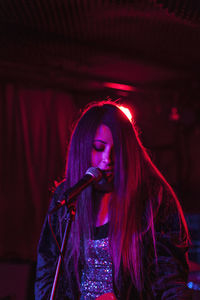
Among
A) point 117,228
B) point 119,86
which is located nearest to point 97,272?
point 117,228

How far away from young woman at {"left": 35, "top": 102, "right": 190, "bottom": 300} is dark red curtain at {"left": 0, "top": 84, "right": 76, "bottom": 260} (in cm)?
171

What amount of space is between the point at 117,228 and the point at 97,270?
9.0 inches

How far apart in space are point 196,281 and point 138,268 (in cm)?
93

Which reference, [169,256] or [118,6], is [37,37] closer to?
[118,6]

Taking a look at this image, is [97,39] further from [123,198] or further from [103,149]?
[123,198]

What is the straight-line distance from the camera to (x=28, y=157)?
3398 mm

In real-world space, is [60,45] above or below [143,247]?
above

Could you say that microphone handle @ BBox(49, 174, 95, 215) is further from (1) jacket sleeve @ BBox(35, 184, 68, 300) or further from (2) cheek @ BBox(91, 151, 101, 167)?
(1) jacket sleeve @ BBox(35, 184, 68, 300)

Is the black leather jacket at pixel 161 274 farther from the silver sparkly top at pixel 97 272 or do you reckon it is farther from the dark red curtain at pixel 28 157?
the dark red curtain at pixel 28 157

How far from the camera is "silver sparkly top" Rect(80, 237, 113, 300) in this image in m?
1.47

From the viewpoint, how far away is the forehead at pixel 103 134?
5.17 ft

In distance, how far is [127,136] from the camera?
1553mm

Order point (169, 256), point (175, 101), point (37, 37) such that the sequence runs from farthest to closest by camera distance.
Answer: point (175, 101) < point (37, 37) < point (169, 256)

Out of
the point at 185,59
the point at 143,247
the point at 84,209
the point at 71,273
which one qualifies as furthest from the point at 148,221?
the point at 185,59
